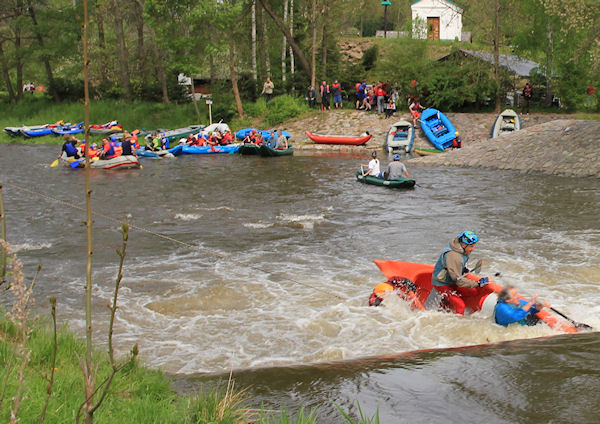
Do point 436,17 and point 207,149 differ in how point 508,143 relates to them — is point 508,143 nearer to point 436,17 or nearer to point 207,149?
point 207,149

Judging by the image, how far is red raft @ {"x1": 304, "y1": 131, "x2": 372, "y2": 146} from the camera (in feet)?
94.4

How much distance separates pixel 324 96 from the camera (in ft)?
109

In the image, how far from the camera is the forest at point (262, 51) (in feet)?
100

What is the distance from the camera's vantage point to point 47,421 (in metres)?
3.71

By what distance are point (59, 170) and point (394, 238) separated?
606 inches

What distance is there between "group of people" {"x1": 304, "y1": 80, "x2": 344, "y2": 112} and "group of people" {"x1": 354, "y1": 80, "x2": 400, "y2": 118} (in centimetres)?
105

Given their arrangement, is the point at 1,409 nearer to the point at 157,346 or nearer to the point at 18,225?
the point at 157,346

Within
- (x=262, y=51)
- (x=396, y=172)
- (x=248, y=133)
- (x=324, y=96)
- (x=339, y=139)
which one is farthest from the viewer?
(x=262, y=51)

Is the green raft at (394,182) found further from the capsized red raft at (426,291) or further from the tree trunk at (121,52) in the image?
the tree trunk at (121,52)

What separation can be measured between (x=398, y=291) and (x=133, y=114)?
31580 mm

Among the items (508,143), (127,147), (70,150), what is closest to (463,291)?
(508,143)

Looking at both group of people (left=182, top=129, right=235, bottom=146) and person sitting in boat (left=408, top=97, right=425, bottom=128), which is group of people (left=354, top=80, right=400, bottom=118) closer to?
person sitting in boat (left=408, top=97, right=425, bottom=128)

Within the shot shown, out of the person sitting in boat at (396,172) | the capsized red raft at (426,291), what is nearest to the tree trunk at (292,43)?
the person sitting in boat at (396,172)

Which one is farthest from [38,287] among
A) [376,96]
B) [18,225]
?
[376,96]
